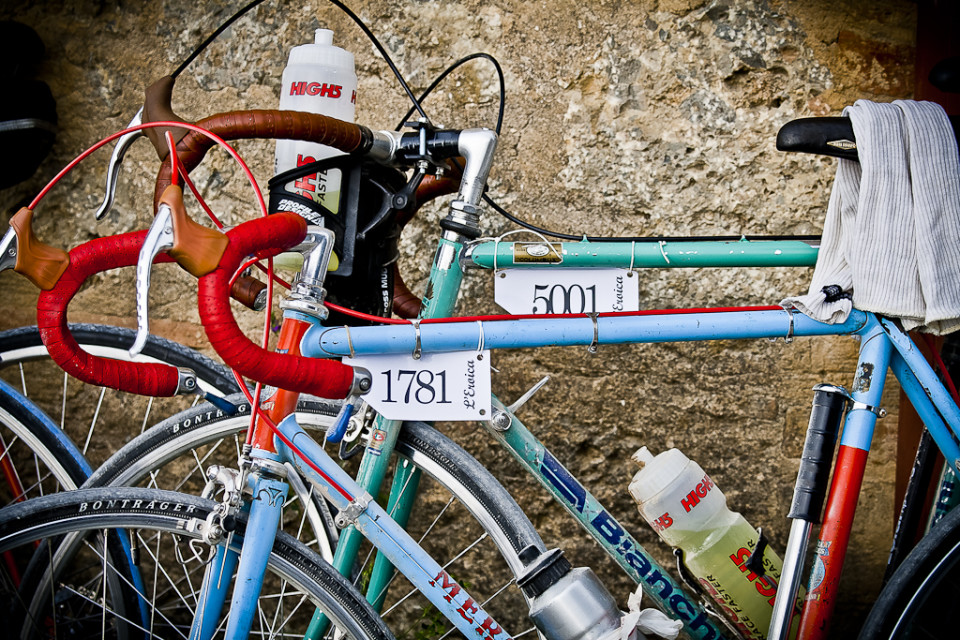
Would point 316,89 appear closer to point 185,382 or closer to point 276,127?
point 276,127

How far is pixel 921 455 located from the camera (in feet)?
5.22

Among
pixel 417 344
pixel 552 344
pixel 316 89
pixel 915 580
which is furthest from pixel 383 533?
pixel 915 580

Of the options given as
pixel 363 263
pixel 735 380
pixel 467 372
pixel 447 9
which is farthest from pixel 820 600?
pixel 447 9

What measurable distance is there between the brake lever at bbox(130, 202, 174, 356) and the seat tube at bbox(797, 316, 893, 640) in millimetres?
1174

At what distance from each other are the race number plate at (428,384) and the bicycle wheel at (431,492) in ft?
0.35

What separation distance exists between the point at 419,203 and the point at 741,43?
0.96 meters

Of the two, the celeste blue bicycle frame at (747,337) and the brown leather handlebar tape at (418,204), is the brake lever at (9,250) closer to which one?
the celeste blue bicycle frame at (747,337)

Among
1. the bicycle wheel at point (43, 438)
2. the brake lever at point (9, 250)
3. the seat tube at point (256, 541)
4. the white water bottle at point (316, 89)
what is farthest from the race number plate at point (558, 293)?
the bicycle wheel at point (43, 438)

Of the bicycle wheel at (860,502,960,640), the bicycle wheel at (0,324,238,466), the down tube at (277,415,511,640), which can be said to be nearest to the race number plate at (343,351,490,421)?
the down tube at (277,415,511,640)

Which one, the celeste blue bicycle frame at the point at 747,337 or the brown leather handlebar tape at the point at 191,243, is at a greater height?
the brown leather handlebar tape at the point at 191,243

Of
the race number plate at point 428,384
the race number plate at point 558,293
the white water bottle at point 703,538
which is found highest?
the race number plate at point 558,293

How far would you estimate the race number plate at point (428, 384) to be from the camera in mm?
1289

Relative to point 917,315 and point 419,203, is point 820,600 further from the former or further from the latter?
point 419,203

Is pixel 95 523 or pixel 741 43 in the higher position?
pixel 741 43
